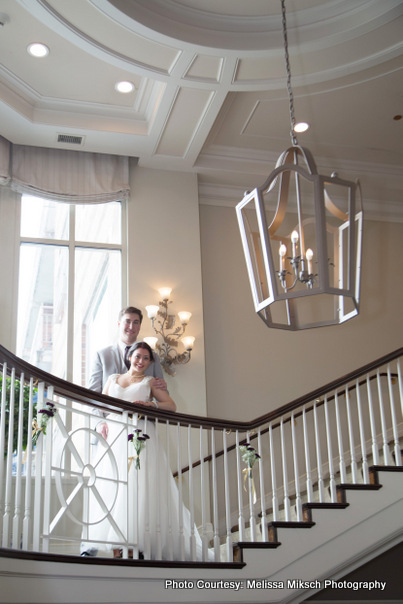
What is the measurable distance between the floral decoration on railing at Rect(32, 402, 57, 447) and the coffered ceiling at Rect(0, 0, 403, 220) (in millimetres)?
3594

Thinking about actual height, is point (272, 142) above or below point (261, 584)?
above

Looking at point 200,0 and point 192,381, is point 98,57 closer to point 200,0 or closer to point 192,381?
point 200,0

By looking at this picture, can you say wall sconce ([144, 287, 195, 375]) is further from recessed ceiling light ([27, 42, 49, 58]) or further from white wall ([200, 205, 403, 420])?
recessed ceiling light ([27, 42, 49, 58])

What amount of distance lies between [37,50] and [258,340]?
13.8ft

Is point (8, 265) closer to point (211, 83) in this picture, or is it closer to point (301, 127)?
point (211, 83)

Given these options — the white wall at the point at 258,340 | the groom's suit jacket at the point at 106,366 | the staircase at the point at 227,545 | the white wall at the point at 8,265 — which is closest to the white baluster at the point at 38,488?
the staircase at the point at 227,545

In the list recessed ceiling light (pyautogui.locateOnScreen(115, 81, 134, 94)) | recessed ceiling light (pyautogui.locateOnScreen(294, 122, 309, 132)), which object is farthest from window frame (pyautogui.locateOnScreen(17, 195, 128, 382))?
recessed ceiling light (pyautogui.locateOnScreen(294, 122, 309, 132))

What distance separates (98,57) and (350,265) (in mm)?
4195

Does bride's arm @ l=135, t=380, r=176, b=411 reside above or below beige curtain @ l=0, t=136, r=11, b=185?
below

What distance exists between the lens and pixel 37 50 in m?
6.80

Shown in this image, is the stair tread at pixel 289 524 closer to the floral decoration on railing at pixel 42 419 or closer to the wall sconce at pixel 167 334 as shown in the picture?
the floral decoration on railing at pixel 42 419

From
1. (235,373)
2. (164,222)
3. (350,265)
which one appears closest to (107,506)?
(350,265)

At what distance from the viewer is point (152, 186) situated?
335 inches

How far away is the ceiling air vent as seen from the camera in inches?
309
